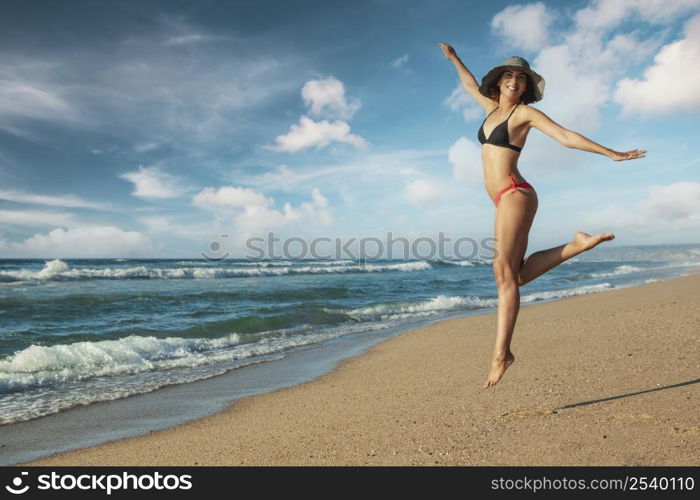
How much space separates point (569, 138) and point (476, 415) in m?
2.93

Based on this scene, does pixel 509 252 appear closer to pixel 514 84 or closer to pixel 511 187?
pixel 511 187

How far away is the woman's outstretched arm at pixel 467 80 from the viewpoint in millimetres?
4113

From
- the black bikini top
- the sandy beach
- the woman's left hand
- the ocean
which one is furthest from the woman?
the ocean

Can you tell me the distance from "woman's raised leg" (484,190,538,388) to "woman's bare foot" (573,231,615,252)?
38cm

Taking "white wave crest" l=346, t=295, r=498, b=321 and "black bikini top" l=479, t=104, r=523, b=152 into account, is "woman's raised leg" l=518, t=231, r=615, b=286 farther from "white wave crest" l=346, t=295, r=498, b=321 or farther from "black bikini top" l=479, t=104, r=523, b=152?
"white wave crest" l=346, t=295, r=498, b=321

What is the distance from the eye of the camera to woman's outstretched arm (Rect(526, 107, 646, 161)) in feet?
10.4

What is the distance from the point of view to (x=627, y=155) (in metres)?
3.16

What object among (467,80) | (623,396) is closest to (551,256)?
(467,80)

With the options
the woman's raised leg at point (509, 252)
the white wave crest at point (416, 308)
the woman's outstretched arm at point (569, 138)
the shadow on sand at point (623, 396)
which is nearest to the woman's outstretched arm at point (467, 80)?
the woman's outstretched arm at point (569, 138)

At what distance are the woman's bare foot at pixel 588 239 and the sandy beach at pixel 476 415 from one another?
1518 mm

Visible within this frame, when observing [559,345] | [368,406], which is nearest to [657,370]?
[559,345]

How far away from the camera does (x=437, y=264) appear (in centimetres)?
5838

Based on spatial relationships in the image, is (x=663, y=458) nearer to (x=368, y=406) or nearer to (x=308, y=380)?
(x=368, y=406)
